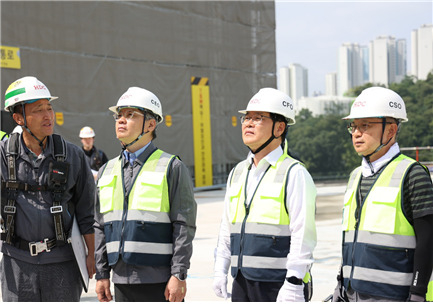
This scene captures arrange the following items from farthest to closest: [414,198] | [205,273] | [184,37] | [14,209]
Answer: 1. [184,37]
2. [205,273]
3. [14,209]
4. [414,198]

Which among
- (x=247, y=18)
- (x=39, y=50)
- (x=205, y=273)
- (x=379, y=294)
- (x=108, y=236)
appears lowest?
(x=205, y=273)

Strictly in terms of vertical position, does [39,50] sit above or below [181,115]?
above

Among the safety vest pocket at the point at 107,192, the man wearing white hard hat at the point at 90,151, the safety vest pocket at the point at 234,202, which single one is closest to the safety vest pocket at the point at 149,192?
the safety vest pocket at the point at 107,192

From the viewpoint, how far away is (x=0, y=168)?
13.9 feet

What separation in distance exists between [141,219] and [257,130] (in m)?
0.96

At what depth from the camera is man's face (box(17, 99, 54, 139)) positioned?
14.1 feet

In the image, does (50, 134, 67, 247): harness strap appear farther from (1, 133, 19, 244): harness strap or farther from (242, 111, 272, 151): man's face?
(242, 111, 272, 151): man's face

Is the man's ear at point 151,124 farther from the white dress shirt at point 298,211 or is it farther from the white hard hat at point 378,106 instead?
the white hard hat at point 378,106

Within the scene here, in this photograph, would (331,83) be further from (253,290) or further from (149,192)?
(253,290)

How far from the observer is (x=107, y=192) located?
432cm

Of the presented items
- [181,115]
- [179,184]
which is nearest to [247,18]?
[181,115]

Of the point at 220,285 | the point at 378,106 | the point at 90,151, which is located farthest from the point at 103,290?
the point at 90,151

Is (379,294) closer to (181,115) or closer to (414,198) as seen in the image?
(414,198)

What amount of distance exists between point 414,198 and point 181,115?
20.9m
